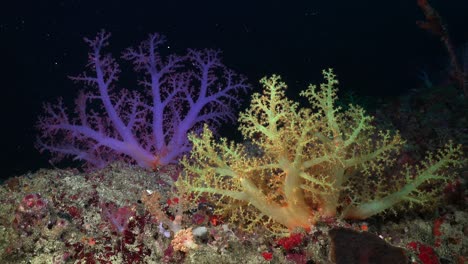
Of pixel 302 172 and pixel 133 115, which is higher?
pixel 133 115

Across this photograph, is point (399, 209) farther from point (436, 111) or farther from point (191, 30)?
point (191, 30)

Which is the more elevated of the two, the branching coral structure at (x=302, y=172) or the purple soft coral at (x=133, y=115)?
the purple soft coral at (x=133, y=115)

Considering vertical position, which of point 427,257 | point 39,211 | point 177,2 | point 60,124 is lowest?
point 39,211

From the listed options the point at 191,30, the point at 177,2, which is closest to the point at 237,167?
the point at 191,30

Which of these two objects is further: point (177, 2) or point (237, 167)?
point (177, 2)

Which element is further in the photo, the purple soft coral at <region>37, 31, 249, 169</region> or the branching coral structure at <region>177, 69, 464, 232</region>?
the purple soft coral at <region>37, 31, 249, 169</region>

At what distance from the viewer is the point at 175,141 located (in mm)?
5609

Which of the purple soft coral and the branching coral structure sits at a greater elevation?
the purple soft coral

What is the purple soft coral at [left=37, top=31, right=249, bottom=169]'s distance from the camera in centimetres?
545

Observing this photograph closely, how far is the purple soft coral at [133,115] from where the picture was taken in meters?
5.45

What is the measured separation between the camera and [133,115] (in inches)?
217

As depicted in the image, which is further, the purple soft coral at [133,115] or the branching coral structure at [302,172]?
the purple soft coral at [133,115]

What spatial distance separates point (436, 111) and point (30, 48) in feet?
69.8

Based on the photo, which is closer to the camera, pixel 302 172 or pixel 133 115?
pixel 302 172
